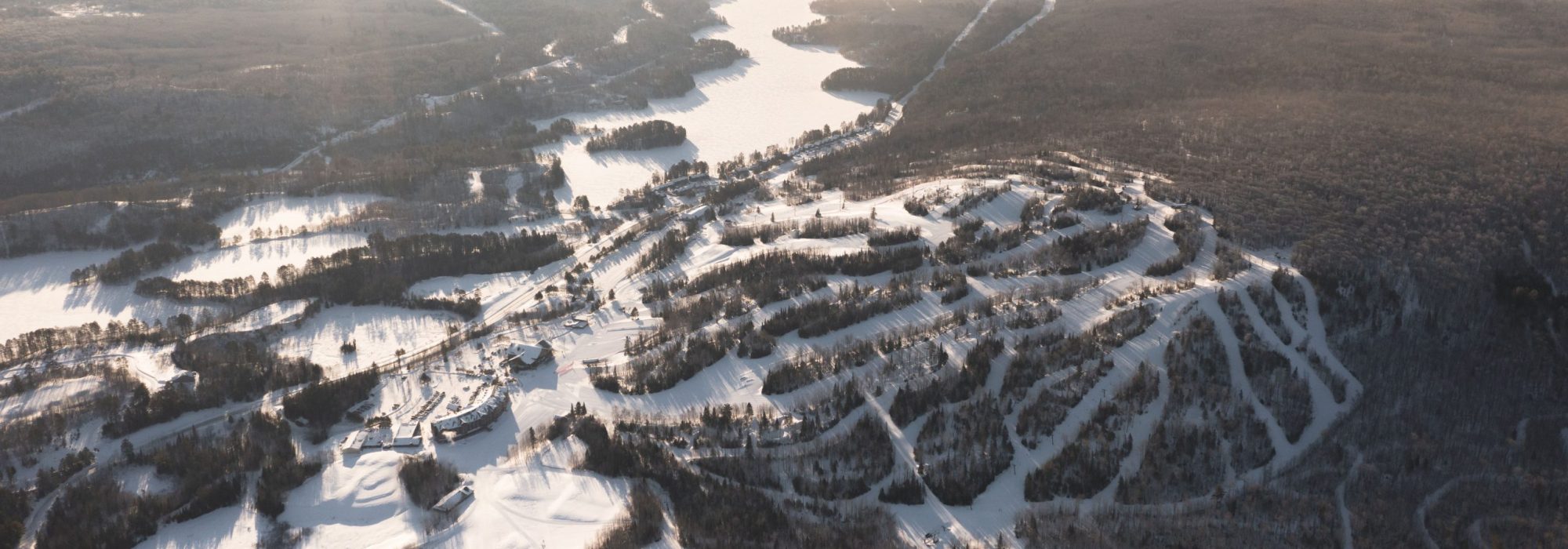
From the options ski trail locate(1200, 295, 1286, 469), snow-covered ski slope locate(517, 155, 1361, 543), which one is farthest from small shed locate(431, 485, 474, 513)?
ski trail locate(1200, 295, 1286, 469)

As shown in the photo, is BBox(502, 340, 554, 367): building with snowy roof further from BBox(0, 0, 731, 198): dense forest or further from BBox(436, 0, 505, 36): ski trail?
BBox(436, 0, 505, 36): ski trail

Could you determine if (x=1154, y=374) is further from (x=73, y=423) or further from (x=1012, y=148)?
(x=73, y=423)

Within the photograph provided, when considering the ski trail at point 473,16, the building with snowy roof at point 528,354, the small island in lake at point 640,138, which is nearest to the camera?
the building with snowy roof at point 528,354

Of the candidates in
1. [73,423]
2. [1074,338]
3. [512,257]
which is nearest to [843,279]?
[1074,338]

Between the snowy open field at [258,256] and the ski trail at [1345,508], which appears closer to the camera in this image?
the ski trail at [1345,508]

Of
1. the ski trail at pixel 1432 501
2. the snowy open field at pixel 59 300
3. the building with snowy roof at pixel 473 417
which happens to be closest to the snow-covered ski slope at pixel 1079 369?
the building with snowy roof at pixel 473 417

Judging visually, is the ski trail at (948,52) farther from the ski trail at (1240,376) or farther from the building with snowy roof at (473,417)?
the building with snowy roof at (473,417)

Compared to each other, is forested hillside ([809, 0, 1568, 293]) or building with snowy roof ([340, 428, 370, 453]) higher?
building with snowy roof ([340, 428, 370, 453])
